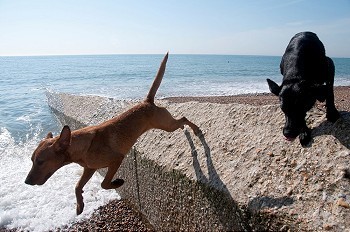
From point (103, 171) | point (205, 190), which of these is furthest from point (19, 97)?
point (205, 190)

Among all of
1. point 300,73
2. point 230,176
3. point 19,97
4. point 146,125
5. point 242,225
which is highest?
point 300,73

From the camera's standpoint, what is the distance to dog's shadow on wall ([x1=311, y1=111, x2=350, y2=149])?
3178mm

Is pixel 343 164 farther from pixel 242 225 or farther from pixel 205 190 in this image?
pixel 205 190

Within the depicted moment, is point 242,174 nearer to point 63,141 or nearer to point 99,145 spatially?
point 99,145

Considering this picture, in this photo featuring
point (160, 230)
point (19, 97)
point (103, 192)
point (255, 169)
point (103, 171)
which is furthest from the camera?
point (19, 97)

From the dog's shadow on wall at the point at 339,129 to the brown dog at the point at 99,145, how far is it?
187cm

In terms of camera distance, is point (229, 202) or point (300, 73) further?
point (300, 73)

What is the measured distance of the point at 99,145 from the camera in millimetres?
4215

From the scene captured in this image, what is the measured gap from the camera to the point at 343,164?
2852 mm

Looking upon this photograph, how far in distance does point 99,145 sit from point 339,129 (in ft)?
10.5

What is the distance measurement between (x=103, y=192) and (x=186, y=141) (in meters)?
3.01

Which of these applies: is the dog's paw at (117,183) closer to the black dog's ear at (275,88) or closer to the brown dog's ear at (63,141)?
the brown dog's ear at (63,141)

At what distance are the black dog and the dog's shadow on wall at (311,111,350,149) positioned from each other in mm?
70

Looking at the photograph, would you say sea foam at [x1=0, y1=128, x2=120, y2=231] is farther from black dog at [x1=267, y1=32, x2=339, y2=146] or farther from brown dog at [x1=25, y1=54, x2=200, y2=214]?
black dog at [x1=267, y1=32, x2=339, y2=146]
